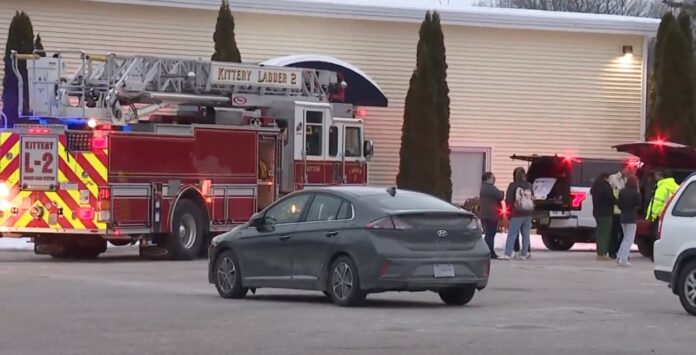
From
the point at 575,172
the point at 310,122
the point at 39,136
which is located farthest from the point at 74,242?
the point at 575,172

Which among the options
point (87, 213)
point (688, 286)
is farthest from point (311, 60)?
point (688, 286)

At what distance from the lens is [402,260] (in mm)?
15086

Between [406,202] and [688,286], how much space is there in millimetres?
3263

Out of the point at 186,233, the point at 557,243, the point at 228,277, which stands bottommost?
the point at 557,243

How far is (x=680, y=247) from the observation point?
1530 cm

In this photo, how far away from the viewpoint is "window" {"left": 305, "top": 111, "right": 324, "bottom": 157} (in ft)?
88.5

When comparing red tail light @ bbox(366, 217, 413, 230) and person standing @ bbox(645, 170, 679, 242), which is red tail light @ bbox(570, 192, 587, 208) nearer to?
person standing @ bbox(645, 170, 679, 242)

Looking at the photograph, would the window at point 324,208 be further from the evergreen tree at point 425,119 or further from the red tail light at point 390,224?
Result: the evergreen tree at point 425,119

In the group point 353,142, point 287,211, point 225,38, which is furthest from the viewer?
point 225,38

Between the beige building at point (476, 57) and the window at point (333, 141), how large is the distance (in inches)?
312

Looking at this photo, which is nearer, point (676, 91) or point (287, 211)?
point (287, 211)

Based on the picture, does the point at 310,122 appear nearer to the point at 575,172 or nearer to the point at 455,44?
the point at 575,172

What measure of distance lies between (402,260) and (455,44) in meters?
22.7

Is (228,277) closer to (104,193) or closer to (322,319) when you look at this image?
(322,319)
